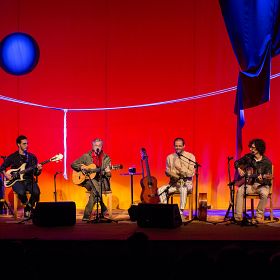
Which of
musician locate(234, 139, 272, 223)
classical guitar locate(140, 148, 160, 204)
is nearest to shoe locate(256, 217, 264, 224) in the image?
musician locate(234, 139, 272, 223)

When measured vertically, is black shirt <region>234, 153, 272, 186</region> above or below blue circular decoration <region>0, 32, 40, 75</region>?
below

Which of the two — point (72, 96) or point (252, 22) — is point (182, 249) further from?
point (72, 96)

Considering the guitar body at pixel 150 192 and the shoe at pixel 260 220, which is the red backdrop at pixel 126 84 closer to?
the guitar body at pixel 150 192

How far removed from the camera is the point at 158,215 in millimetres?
6629

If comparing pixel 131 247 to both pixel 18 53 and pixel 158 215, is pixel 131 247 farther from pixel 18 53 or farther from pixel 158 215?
pixel 18 53

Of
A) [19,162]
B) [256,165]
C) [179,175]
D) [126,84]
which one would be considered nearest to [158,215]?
[179,175]

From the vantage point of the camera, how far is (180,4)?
8.94 metres

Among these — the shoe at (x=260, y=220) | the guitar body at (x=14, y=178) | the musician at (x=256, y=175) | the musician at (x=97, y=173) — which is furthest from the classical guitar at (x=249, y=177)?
the guitar body at (x=14, y=178)

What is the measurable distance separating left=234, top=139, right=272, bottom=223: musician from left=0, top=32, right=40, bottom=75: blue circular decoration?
3902 mm

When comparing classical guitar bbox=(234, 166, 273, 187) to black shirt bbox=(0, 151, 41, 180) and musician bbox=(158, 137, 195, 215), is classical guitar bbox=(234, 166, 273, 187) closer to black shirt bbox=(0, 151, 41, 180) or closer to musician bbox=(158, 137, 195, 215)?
musician bbox=(158, 137, 195, 215)

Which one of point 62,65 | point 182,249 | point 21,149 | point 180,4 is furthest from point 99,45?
point 182,249

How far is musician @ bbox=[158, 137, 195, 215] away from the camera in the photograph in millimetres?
7637

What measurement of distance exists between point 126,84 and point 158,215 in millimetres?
Answer: 3123

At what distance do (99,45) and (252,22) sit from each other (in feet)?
8.62
